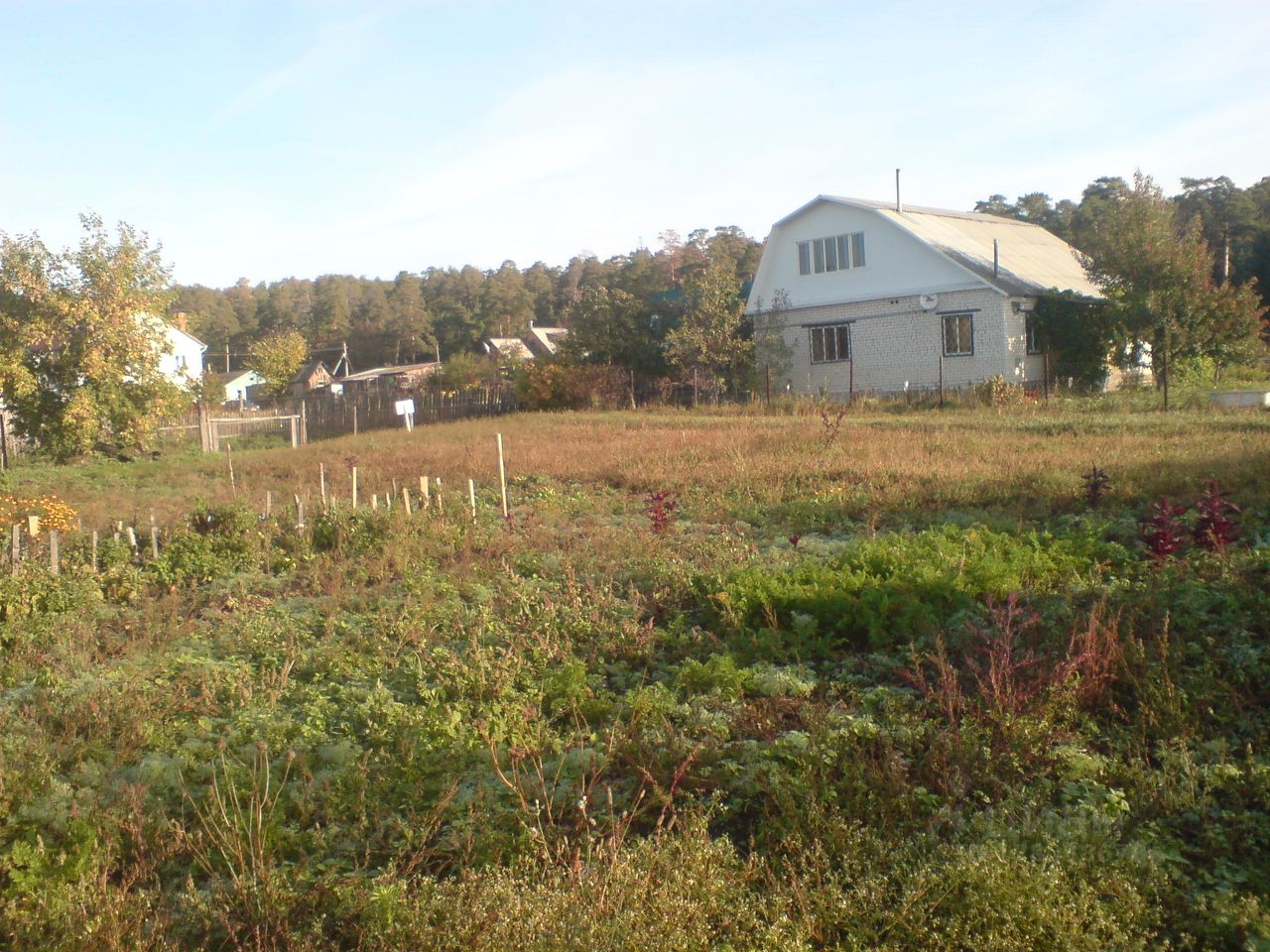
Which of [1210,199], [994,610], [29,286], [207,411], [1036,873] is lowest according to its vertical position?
[1036,873]

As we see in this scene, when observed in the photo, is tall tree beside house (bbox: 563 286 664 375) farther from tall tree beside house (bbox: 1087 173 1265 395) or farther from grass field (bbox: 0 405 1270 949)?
grass field (bbox: 0 405 1270 949)

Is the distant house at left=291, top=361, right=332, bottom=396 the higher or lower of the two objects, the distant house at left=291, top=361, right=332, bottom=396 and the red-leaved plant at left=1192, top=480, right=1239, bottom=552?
the higher

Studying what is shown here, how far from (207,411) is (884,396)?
17.9 meters

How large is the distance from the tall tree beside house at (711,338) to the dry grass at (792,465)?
7808mm

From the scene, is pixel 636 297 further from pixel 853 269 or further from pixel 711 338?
pixel 853 269

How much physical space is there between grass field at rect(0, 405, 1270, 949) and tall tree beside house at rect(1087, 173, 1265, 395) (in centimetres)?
1485

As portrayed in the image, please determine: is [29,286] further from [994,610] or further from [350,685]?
[994,610]

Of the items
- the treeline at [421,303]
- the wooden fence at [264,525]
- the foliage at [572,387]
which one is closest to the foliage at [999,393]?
the foliage at [572,387]

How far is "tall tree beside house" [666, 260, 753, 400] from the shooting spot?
2897 cm

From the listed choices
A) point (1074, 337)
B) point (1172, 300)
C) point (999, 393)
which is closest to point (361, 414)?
point (999, 393)

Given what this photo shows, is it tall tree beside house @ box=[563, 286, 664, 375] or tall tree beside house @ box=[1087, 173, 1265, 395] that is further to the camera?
tall tree beside house @ box=[563, 286, 664, 375]

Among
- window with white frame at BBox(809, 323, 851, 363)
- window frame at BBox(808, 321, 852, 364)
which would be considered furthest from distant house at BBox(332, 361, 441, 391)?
window with white frame at BBox(809, 323, 851, 363)

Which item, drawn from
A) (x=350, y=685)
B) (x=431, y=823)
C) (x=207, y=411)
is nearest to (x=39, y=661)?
(x=350, y=685)

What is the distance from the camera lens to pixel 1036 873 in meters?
3.23
